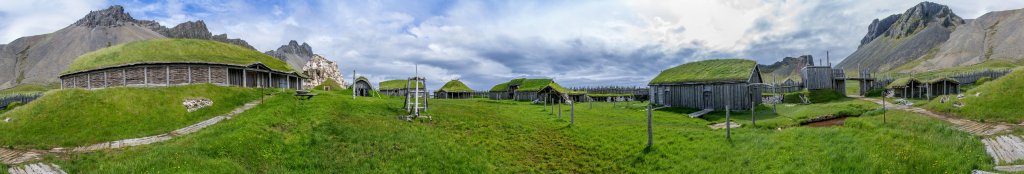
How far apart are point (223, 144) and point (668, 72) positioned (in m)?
47.0

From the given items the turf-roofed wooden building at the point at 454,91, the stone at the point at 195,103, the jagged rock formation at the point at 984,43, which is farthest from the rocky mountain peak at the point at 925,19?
the stone at the point at 195,103

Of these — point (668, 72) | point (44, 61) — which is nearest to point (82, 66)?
point (668, 72)

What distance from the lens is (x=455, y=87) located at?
88.7 metres

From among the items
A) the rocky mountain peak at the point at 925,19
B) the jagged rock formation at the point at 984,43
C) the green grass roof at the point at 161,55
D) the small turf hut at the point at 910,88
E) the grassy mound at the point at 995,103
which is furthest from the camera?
the rocky mountain peak at the point at 925,19

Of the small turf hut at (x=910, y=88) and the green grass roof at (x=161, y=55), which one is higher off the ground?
the green grass roof at (x=161, y=55)

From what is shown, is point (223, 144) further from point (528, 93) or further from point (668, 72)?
point (528, 93)

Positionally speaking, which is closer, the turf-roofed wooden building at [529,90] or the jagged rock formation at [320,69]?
the turf-roofed wooden building at [529,90]

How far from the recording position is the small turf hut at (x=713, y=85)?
39781 mm

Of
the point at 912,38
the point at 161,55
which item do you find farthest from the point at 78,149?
the point at 912,38

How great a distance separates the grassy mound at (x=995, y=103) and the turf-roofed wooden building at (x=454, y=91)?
230 feet

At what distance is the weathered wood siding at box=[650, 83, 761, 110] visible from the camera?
1561 inches

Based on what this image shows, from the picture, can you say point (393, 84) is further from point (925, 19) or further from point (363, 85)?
point (925, 19)

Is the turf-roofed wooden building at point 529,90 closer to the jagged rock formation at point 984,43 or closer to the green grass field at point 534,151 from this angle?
the green grass field at point 534,151

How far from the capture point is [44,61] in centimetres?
17400
